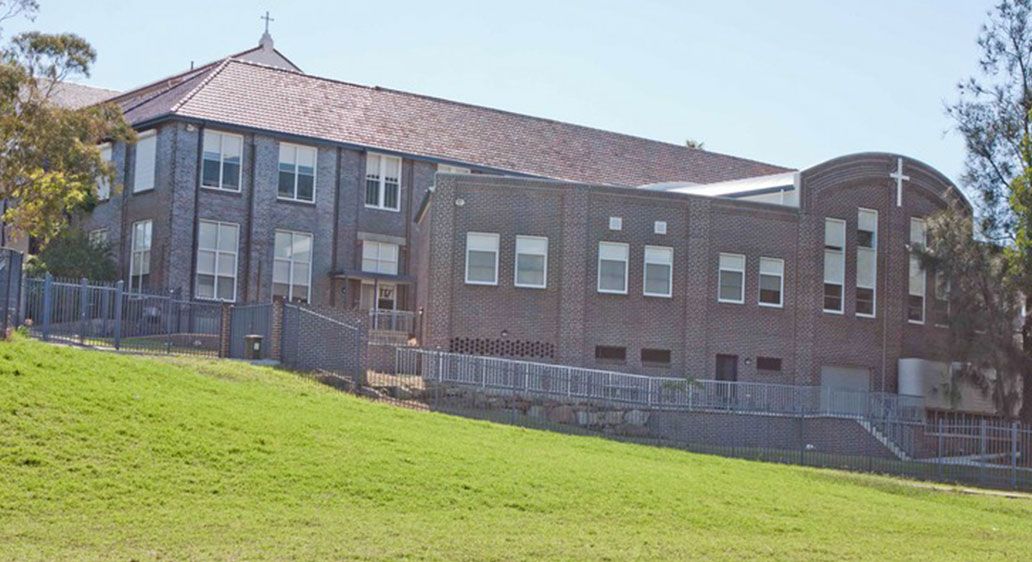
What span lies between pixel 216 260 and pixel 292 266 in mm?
2755

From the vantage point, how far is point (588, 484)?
2331 centimetres

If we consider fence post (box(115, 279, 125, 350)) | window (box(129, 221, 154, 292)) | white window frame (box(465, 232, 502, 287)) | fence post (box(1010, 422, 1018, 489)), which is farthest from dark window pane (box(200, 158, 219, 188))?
fence post (box(1010, 422, 1018, 489))

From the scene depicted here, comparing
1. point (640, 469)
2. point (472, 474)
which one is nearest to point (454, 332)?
point (640, 469)

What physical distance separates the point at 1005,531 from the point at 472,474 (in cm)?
946

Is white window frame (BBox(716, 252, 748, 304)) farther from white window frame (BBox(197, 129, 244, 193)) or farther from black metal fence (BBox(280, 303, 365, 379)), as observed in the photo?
white window frame (BBox(197, 129, 244, 193))

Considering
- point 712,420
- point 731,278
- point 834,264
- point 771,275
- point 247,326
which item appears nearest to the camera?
point 247,326

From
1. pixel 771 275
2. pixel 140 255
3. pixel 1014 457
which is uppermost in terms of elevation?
pixel 771 275

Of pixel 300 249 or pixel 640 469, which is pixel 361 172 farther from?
pixel 640 469

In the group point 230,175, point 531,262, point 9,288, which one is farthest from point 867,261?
point 9,288

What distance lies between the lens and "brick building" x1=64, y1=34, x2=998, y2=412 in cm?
4472

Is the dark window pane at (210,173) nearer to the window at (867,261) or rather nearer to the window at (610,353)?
the window at (610,353)

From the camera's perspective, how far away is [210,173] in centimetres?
4884

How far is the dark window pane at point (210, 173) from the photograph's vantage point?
48.7 m

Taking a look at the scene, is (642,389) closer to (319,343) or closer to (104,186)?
(319,343)
